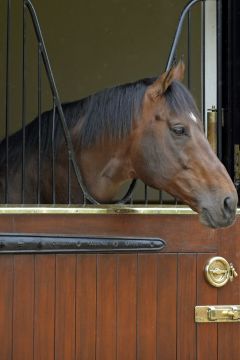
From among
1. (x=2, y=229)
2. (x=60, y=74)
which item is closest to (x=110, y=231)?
(x=2, y=229)

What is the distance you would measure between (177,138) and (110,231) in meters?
0.32

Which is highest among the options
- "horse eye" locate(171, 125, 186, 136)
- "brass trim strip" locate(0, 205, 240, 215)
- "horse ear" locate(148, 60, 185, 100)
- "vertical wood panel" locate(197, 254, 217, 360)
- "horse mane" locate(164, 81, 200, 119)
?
"horse ear" locate(148, 60, 185, 100)

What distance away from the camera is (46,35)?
4156 millimetres

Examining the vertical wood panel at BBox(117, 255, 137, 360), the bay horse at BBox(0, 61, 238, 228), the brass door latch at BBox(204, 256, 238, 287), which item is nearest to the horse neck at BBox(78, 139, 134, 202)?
the bay horse at BBox(0, 61, 238, 228)

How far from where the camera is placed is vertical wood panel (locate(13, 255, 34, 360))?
214cm

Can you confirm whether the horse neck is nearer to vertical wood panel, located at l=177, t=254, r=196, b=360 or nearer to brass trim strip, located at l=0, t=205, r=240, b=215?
brass trim strip, located at l=0, t=205, r=240, b=215

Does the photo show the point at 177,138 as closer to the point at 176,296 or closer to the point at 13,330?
the point at 176,296

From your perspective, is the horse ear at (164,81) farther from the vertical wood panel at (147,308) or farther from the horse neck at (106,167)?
the vertical wood panel at (147,308)

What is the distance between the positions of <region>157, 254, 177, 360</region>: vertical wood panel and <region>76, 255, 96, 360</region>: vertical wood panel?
7.6 inches

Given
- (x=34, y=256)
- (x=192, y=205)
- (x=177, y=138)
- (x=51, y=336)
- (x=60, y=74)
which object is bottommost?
(x=51, y=336)

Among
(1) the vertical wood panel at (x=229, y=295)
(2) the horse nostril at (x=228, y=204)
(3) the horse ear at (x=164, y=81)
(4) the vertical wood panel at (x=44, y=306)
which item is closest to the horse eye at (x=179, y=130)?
(3) the horse ear at (x=164, y=81)

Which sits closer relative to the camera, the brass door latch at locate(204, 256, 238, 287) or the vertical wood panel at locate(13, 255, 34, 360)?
the vertical wood panel at locate(13, 255, 34, 360)

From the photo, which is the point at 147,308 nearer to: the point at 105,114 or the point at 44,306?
the point at 44,306

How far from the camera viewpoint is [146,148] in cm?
221
